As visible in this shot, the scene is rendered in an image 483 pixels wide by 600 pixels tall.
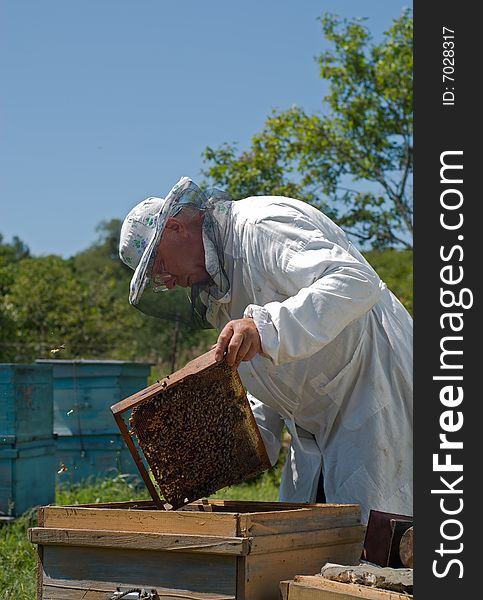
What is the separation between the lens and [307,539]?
2.26 meters

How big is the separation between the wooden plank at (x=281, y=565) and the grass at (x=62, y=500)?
0.94m

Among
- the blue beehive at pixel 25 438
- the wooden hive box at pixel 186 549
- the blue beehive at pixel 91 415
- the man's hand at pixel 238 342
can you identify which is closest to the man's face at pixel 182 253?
the man's hand at pixel 238 342

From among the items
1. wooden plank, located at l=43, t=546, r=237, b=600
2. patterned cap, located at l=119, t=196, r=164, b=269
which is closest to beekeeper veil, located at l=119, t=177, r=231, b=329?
patterned cap, located at l=119, t=196, r=164, b=269

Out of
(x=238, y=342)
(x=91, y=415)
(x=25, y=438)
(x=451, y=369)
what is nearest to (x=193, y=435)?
(x=238, y=342)

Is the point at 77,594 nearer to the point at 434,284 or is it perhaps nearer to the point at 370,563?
the point at 370,563

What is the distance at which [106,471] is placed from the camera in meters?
7.12

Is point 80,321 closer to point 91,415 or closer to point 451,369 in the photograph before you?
point 91,415

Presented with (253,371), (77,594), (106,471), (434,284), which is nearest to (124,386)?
(106,471)

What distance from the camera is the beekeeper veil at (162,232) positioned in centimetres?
279

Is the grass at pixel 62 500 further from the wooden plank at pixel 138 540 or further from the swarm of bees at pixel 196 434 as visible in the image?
the wooden plank at pixel 138 540

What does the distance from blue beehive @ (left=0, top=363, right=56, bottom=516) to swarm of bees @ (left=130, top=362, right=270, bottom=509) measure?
131 inches

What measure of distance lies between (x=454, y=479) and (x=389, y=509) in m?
0.95

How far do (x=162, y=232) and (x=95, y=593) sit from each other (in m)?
1.05

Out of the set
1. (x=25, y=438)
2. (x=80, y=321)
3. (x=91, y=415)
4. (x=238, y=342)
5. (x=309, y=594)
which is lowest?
(x=309, y=594)
